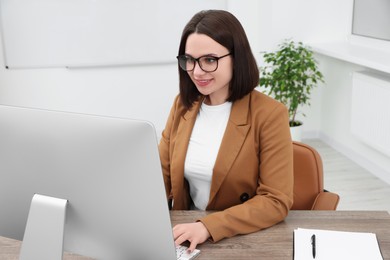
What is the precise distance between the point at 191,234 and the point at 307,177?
24.5 inches

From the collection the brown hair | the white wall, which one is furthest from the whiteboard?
the brown hair

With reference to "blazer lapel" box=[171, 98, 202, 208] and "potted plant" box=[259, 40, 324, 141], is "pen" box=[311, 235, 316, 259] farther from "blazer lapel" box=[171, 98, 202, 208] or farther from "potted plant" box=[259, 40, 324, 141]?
"potted plant" box=[259, 40, 324, 141]

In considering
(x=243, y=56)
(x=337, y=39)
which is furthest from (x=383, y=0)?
(x=243, y=56)

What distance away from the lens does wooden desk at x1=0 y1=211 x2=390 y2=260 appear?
139 cm

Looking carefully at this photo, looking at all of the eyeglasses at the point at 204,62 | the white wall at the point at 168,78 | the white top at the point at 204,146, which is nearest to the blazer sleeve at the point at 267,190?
the white top at the point at 204,146

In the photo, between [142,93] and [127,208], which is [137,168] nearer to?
[127,208]

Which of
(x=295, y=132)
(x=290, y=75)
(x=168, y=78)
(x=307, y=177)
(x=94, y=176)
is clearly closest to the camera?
(x=94, y=176)

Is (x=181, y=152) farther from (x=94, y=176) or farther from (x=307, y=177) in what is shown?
(x=94, y=176)

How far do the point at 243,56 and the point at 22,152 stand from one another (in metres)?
0.79

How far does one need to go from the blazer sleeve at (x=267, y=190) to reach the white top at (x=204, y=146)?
123mm

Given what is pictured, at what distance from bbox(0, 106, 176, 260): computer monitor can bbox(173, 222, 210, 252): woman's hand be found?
0.29 m

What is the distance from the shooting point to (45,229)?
3.75ft

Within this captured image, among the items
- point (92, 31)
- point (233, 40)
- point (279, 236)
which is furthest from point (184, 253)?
point (92, 31)

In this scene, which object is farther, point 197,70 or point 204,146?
point 204,146
